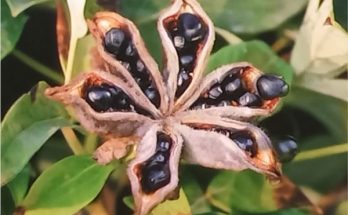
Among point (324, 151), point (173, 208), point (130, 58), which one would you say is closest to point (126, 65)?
point (130, 58)

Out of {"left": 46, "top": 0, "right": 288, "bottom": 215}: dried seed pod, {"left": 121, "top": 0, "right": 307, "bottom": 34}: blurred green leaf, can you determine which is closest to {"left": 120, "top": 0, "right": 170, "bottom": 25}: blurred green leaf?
{"left": 121, "top": 0, "right": 307, "bottom": 34}: blurred green leaf

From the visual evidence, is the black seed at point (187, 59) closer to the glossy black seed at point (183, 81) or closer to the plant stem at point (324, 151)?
Answer: the glossy black seed at point (183, 81)

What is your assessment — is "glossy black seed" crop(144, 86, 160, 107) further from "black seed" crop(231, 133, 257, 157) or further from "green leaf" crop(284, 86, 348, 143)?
"green leaf" crop(284, 86, 348, 143)

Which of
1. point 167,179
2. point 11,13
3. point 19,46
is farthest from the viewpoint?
point 19,46

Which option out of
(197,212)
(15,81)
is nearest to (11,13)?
(15,81)

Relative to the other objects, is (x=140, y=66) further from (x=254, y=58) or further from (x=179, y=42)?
(x=254, y=58)

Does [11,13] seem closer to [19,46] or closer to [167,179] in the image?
[19,46]

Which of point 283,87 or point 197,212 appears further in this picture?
point 197,212

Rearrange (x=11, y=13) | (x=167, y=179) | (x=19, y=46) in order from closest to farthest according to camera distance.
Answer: (x=167, y=179)
(x=11, y=13)
(x=19, y=46)
